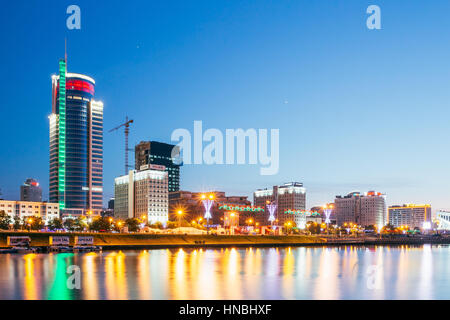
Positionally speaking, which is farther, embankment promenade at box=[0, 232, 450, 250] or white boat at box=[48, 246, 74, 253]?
embankment promenade at box=[0, 232, 450, 250]

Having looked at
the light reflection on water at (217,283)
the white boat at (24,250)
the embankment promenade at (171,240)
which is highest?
the light reflection on water at (217,283)

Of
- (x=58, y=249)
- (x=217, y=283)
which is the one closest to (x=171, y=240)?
(x=58, y=249)

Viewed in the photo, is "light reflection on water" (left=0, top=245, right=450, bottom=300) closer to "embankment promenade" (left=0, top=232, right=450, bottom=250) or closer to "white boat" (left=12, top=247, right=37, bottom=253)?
"white boat" (left=12, top=247, right=37, bottom=253)

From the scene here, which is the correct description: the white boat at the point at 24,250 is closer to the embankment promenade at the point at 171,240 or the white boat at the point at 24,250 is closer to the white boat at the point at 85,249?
the embankment promenade at the point at 171,240

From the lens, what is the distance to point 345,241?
179 metres

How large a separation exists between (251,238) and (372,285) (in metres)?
102

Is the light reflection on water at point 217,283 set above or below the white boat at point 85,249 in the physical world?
above

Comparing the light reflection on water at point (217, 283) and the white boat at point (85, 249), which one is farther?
the white boat at point (85, 249)

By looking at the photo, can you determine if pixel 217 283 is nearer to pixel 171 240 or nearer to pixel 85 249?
pixel 85 249

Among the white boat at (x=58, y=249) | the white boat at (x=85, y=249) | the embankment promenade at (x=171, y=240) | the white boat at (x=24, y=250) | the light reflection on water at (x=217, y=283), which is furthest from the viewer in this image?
the embankment promenade at (x=171, y=240)

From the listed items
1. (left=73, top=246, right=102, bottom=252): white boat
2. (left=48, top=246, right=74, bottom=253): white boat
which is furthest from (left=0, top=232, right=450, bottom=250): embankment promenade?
(left=73, top=246, right=102, bottom=252): white boat

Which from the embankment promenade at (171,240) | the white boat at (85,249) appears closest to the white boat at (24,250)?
the embankment promenade at (171,240)

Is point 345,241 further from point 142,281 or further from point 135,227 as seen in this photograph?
point 142,281

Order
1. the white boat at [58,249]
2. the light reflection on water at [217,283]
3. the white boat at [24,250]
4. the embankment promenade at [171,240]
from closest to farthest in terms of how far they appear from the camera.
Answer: the light reflection on water at [217,283], the white boat at [24,250], the white boat at [58,249], the embankment promenade at [171,240]
